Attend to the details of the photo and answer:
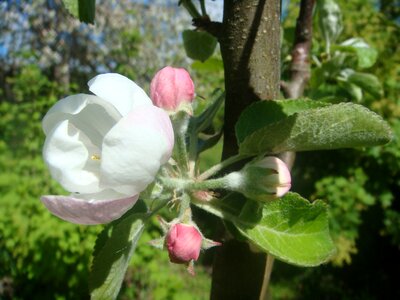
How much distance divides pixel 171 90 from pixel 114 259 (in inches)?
10.6

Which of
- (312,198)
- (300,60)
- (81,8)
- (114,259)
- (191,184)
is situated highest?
(81,8)

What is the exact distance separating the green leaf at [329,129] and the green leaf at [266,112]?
8 centimetres

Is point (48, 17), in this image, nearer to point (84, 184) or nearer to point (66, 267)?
point (66, 267)

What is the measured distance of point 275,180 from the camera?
646mm

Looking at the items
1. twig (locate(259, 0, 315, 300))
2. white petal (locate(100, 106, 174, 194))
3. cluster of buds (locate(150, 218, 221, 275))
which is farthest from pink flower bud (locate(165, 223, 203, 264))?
twig (locate(259, 0, 315, 300))

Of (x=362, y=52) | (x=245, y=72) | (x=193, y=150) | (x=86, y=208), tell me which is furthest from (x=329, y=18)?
(x=86, y=208)

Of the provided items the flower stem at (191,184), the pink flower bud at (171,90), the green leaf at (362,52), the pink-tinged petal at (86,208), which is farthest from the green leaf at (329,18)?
the pink-tinged petal at (86,208)

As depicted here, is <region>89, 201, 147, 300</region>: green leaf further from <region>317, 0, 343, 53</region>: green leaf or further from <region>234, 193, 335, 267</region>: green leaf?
<region>317, 0, 343, 53</region>: green leaf

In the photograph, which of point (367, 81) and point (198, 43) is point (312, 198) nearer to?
point (367, 81)

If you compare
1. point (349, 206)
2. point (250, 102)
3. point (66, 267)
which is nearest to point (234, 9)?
point (250, 102)

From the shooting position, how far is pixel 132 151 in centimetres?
58

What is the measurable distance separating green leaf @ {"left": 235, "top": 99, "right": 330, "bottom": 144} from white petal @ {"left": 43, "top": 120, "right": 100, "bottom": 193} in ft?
0.77

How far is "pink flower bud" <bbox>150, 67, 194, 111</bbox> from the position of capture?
75cm

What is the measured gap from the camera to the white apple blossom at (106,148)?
577 mm
